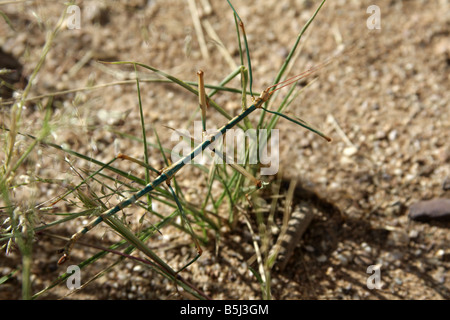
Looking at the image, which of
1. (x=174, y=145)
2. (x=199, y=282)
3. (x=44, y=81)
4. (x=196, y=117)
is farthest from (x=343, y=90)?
(x=44, y=81)

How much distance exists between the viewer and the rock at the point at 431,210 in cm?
152

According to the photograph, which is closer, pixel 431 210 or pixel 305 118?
pixel 431 210

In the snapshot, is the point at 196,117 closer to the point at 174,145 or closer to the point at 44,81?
the point at 174,145

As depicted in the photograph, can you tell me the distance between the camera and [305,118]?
1842 millimetres

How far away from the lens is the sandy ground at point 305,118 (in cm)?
146

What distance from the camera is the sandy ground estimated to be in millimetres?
1461

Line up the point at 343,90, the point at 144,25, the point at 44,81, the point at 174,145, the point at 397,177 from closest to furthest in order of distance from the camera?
the point at 397,177
the point at 174,145
the point at 343,90
the point at 44,81
the point at 144,25

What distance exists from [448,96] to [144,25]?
148cm

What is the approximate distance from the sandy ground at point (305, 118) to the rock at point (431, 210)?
0.03 metres

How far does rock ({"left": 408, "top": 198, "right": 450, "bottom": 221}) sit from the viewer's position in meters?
1.52

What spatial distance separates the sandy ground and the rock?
0.09ft

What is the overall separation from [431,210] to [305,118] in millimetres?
610

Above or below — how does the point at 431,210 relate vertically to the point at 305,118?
below

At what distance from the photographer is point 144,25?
7.30 feet
